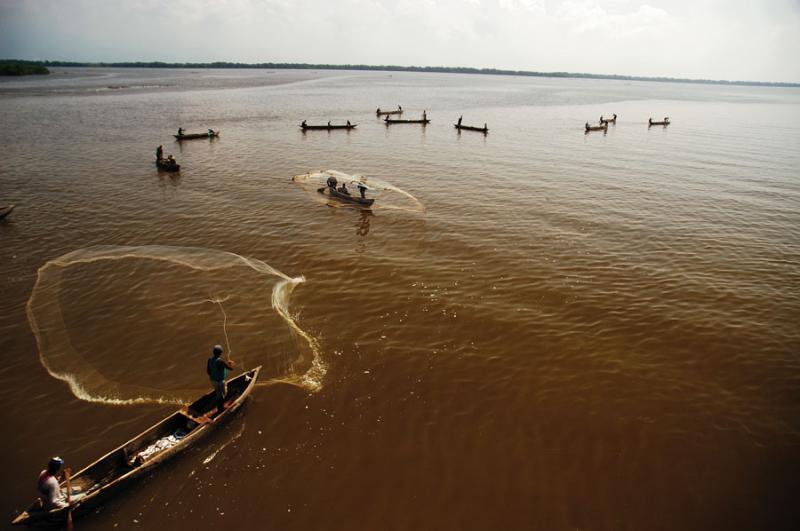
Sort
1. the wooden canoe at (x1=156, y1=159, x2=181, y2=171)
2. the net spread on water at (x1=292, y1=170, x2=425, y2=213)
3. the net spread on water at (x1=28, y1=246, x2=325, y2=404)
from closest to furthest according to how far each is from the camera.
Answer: the net spread on water at (x1=28, y1=246, x2=325, y2=404) → the net spread on water at (x1=292, y1=170, x2=425, y2=213) → the wooden canoe at (x1=156, y1=159, x2=181, y2=171)

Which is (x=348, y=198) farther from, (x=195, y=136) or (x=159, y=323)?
(x=195, y=136)

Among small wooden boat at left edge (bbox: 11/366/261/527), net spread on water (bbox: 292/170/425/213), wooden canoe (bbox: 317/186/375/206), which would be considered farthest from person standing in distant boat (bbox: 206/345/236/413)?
net spread on water (bbox: 292/170/425/213)

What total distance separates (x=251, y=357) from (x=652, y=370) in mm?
13556

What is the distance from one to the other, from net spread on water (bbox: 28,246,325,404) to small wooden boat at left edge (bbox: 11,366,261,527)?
1118 mm

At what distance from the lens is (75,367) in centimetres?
1340

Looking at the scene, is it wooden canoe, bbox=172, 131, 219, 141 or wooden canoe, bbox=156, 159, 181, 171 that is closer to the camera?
wooden canoe, bbox=156, 159, 181, 171

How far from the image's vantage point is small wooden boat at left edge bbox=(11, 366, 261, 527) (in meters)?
8.74

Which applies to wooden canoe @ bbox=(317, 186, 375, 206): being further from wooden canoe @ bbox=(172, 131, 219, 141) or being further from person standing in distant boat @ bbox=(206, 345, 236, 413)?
wooden canoe @ bbox=(172, 131, 219, 141)

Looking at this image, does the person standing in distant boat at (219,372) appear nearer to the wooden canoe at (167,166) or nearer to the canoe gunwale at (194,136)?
the wooden canoe at (167,166)

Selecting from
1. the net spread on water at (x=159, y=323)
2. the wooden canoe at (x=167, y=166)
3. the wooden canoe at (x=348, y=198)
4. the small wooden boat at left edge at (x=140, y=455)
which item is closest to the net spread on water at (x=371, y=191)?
the wooden canoe at (x=348, y=198)

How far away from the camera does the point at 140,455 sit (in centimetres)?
1009

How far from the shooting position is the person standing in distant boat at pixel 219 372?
11.2 meters

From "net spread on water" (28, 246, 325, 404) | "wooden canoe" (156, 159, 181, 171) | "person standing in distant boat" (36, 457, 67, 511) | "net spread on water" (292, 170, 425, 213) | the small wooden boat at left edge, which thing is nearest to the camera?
"person standing in distant boat" (36, 457, 67, 511)

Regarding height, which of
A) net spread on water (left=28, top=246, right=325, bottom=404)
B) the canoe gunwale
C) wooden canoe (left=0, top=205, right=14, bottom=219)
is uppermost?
the canoe gunwale
